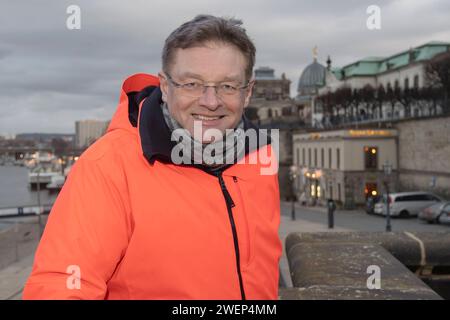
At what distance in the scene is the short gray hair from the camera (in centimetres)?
196

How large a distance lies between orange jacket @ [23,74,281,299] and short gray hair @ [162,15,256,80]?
0.24m

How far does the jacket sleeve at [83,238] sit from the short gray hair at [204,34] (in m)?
0.52

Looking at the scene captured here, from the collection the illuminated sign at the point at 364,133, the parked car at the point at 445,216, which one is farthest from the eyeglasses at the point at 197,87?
the illuminated sign at the point at 364,133

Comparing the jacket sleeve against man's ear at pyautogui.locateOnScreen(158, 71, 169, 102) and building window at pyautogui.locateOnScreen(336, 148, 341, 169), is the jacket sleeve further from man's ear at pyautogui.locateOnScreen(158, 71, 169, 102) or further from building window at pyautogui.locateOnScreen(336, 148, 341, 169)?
building window at pyautogui.locateOnScreen(336, 148, 341, 169)

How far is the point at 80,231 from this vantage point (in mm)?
1699

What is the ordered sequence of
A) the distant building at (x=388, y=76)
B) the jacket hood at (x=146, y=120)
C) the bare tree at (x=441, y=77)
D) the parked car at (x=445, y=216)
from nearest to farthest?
the jacket hood at (x=146, y=120), the parked car at (x=445, y=216), the bare tree at (x=441, y=77), the distant building at (x=388, y=76)

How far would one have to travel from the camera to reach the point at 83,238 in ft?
5.57

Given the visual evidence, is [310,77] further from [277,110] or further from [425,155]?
[425,155]

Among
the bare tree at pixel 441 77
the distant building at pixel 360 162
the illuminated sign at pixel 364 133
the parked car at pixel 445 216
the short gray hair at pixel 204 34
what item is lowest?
the parked car at pixel 445 216

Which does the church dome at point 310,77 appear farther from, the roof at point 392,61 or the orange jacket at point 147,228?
the orange jacket at point 147,228

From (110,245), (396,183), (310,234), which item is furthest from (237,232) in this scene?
(396,183)

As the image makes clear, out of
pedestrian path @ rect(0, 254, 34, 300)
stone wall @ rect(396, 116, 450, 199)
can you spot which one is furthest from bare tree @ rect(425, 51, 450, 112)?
pedestrian path @ rect(0, 254, 34, 300)

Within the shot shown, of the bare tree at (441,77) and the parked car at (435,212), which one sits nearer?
the parked car at (435,212)

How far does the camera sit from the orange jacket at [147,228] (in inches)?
66.7
